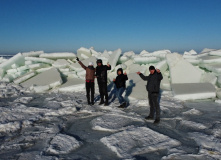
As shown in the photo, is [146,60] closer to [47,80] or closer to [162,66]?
[162,66]

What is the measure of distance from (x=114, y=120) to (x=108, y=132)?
68 cm

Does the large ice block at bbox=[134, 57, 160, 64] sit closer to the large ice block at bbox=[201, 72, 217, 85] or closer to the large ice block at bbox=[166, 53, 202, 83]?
the large ice block at bbox=[166, 53, 202, 83]

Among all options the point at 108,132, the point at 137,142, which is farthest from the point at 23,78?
the point at 137,142

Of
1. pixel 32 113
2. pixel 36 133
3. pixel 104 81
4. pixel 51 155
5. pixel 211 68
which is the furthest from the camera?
pixel 211 68

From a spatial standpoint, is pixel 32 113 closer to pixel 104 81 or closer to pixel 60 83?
pixel 104 81

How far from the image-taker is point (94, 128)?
4.36 meters

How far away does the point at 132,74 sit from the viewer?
9.12m

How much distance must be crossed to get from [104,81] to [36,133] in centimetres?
258

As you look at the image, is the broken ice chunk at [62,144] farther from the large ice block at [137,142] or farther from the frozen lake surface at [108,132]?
the large ice block at [137,142]

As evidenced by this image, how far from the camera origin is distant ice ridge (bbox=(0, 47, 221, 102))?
7.32m

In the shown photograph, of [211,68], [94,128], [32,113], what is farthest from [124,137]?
[211,68]

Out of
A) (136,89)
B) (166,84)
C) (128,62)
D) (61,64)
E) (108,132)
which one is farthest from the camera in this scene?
(128,62)

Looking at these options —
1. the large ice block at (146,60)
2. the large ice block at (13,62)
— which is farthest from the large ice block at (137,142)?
the large ice block at (13,62)

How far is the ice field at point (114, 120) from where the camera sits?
3.34 meters
